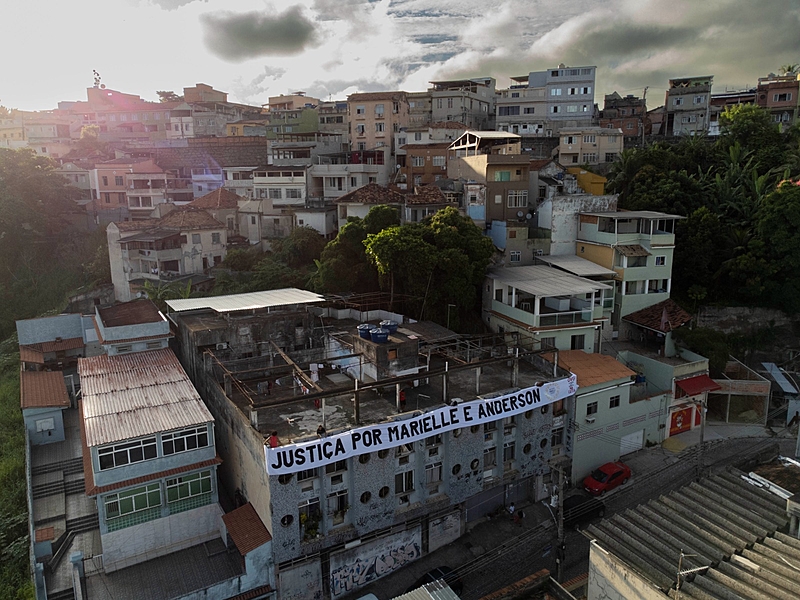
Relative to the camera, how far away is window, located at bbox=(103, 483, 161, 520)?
69.1 feet

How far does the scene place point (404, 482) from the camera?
2336 cm

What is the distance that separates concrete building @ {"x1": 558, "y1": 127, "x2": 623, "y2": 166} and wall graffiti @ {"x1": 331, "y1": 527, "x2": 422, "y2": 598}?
147 ft

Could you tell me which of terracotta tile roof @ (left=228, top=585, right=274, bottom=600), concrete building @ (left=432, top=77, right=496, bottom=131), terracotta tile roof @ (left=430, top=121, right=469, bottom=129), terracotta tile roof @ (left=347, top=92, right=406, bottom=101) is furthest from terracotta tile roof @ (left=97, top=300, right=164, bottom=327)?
concrete building @ (left=432, top=77, right=496, bottom=131)

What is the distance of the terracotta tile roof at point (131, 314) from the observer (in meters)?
29.6

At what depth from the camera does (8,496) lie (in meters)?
26.7

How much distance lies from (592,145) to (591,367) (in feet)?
113

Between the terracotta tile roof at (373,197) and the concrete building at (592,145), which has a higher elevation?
the concrete building at (592,145)

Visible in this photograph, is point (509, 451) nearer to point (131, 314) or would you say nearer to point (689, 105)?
point (131, 314)

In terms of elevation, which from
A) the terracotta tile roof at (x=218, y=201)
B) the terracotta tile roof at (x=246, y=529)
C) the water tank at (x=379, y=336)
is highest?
the terracotta tile roof at (x=218, y=201)

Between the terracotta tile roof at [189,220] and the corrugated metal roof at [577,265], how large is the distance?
83.4 ft

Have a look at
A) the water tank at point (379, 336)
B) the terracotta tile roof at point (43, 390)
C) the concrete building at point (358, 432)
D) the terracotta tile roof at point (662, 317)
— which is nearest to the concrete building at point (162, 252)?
the terracotta tile roof at point (43, 390)

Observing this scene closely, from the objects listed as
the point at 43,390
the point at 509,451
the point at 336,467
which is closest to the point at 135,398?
the point at 336,467

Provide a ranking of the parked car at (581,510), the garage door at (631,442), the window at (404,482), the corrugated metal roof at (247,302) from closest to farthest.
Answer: the window at (404,482) → the parked car at (581,510) → the corrugated metal roof at (247,302) → the garage door at (631,442)

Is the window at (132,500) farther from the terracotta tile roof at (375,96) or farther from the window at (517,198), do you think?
the terracotta tile roof at (375,96)
